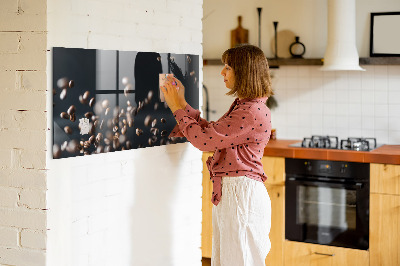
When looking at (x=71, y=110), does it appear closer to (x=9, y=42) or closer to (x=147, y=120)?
(x=9, y=42)

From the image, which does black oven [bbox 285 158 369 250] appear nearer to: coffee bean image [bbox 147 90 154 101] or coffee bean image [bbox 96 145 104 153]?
coffee bean image [bbox 147 90 154 101]

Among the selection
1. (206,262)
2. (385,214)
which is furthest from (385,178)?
(206,262)

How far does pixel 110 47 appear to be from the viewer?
2600 millimetres

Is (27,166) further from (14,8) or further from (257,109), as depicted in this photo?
(257,109)

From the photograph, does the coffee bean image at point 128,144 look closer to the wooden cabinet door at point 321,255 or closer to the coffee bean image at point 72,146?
the coffee bean image at point 72,146

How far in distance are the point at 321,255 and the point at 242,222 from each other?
183 centimetres

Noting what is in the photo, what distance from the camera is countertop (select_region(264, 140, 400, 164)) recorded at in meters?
4.14

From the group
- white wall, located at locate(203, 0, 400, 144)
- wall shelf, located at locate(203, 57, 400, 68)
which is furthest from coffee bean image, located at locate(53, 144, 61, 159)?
white wall, located at locate(203, 0, 400, 144)

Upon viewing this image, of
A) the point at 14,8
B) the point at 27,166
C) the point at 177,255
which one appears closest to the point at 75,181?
the point at 27,166

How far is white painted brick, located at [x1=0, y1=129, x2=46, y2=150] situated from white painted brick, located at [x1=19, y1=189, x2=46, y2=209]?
0.56ft

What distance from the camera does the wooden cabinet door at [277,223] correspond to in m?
4.52

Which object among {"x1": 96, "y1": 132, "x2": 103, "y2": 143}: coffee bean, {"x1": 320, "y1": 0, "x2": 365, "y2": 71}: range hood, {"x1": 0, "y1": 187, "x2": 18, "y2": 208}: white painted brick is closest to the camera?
{"x1": 0, "y1": 187, "x2": 18, "y2": 208}: white painted brick

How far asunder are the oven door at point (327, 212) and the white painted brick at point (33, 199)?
2.48 m

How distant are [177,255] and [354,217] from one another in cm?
166
